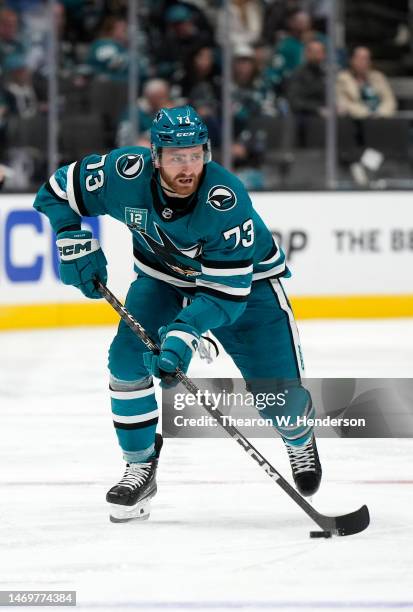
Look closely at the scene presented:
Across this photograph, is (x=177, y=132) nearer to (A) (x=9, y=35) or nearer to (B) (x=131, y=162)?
(B) (x=131, y=162)

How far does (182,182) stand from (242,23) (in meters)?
4.97

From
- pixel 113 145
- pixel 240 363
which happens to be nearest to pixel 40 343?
pixel 113 145

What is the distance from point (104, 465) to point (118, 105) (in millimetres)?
3902

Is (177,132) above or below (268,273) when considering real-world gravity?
above

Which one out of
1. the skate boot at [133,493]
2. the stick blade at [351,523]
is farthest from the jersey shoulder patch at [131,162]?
the stick blade at [351,523]

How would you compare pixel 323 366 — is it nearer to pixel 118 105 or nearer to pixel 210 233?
pixel 118 105

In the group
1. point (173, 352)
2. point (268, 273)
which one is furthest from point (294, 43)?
point (173, 352)

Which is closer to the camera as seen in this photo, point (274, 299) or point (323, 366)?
point (274, 299)

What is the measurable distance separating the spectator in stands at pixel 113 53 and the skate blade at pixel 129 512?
15.3 ft

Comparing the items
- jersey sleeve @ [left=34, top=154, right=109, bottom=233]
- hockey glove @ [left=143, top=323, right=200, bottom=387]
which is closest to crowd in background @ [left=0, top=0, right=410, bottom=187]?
jersey sleeve @ [left=34, top=154, right=109, bottom=233]

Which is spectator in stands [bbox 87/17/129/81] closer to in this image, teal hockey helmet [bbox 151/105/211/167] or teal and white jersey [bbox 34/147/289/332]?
teal and white jersey [bbox 34/147/289/332]

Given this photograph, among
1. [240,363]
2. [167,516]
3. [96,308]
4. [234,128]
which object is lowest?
[96,308]

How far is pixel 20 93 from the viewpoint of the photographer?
7949 millimetres

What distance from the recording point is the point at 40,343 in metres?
7.28
